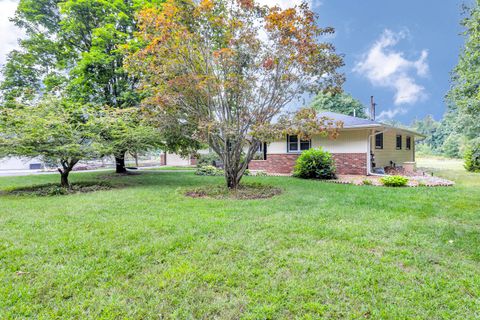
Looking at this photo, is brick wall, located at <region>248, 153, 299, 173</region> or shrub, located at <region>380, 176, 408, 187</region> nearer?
shrub, located at <region>380, 176, 408, 187</region>

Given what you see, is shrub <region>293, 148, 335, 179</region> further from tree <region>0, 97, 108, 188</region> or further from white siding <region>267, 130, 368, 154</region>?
tree <region>0, 97, 108, 188</region>

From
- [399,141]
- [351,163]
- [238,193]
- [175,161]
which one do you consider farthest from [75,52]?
[399,141]

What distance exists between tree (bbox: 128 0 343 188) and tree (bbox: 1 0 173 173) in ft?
13.8

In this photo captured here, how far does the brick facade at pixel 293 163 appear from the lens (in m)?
12.2

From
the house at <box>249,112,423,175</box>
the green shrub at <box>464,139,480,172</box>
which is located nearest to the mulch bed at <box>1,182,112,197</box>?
the house at <box>249,112,423,175</box>

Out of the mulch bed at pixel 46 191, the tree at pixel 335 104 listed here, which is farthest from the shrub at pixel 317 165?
the tree at pixel 335 104

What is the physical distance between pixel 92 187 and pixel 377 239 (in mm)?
9154

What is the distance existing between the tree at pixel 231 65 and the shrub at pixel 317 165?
374cm

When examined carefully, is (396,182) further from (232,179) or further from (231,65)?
(231,65)

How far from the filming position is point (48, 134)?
7.33 m

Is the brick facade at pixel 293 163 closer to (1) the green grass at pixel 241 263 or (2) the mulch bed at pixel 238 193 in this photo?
(2) the mulch bed at pixel 238 193

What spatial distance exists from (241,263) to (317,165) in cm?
883

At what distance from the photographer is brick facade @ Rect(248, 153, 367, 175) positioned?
1223cm

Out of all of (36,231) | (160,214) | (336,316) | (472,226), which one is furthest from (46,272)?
(472,226)
